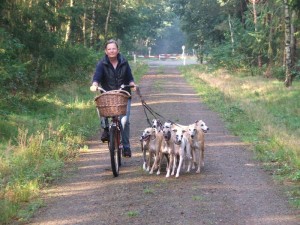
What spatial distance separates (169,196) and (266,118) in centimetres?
790

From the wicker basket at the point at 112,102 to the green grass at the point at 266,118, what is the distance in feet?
9.66

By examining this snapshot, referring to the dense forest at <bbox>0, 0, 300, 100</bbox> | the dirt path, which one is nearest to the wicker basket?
the dirt path

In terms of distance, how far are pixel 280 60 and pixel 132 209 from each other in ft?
79.2

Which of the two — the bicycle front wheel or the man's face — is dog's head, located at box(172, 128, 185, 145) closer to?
the bicycle front wheel

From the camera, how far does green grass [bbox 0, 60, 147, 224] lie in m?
6.89

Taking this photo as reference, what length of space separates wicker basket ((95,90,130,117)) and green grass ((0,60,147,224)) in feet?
5.09

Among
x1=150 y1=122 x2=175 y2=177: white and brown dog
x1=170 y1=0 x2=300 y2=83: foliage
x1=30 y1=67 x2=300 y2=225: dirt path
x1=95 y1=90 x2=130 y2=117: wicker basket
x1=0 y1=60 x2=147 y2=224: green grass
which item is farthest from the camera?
x1=170 y1=0 x2=300 y2=83: foliage

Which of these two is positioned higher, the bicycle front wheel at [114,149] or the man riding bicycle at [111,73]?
the man riding bicycle at [111,73]

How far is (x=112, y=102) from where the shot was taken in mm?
7820

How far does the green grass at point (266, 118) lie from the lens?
29.1ft

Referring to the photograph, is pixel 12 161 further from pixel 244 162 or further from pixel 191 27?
pixel 191 27

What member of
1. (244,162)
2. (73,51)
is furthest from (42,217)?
(73,51)

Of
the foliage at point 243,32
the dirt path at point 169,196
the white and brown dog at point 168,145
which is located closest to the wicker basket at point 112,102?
the white and brown dog at point 168,145

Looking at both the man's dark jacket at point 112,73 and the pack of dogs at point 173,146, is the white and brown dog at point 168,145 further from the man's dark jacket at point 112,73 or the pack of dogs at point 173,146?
the man's dark jacket at point 112,73
